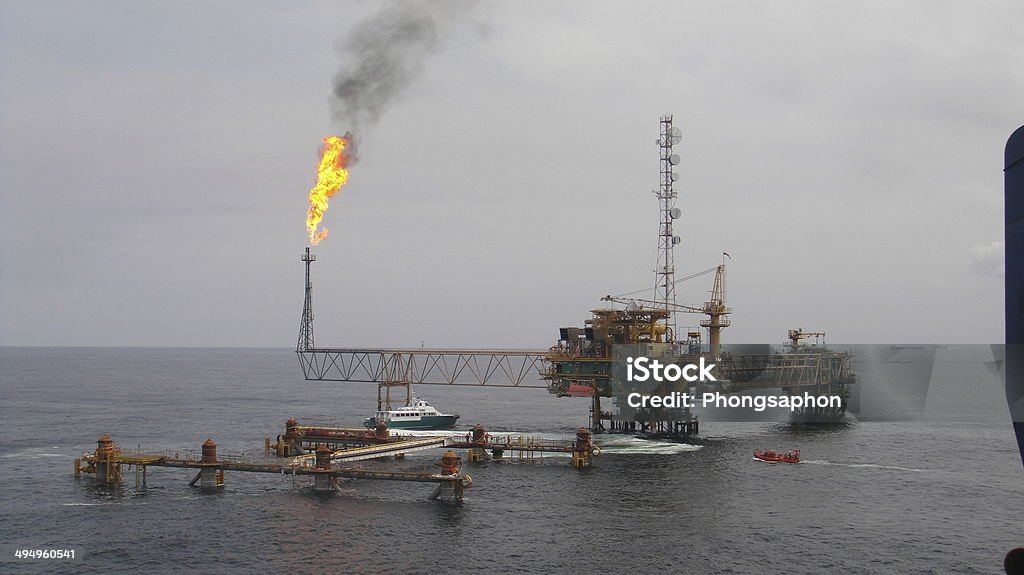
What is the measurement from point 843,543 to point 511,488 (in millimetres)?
30700

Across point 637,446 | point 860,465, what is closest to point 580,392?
point 637,446

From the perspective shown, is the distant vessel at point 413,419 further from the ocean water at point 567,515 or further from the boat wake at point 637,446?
the boat wake at point 637,446

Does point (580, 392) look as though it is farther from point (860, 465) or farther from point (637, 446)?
point (860, 465)

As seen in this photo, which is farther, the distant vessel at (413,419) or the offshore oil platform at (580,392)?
the distant vessel at (413,419)

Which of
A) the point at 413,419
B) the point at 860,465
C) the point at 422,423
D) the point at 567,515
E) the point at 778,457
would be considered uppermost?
the point at 413,419

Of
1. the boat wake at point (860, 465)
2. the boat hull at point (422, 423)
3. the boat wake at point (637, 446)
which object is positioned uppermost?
the boat hull at point (422, 423)

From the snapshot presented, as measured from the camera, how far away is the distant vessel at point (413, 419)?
380 feet

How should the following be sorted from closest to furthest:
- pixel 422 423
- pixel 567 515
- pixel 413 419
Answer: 1. pixel 567 515
2. pixel 413 419
3. pixel 422 423

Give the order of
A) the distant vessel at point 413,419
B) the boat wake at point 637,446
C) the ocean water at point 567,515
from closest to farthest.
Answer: the ocean water at point 567,515 → the boat wake at point 637,446 → the distant vessel at point 413,419

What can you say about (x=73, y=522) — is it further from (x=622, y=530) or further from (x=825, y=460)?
(x=825, y=460)

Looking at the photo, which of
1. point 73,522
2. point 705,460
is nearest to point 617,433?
point 705,460

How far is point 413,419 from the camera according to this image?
117 meters

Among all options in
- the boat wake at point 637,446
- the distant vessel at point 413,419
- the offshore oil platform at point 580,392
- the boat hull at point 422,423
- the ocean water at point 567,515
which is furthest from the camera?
the distant vessel at point 413,419

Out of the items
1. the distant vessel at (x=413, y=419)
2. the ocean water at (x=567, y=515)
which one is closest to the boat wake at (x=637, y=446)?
the ocean water at (x=567, y=515)
